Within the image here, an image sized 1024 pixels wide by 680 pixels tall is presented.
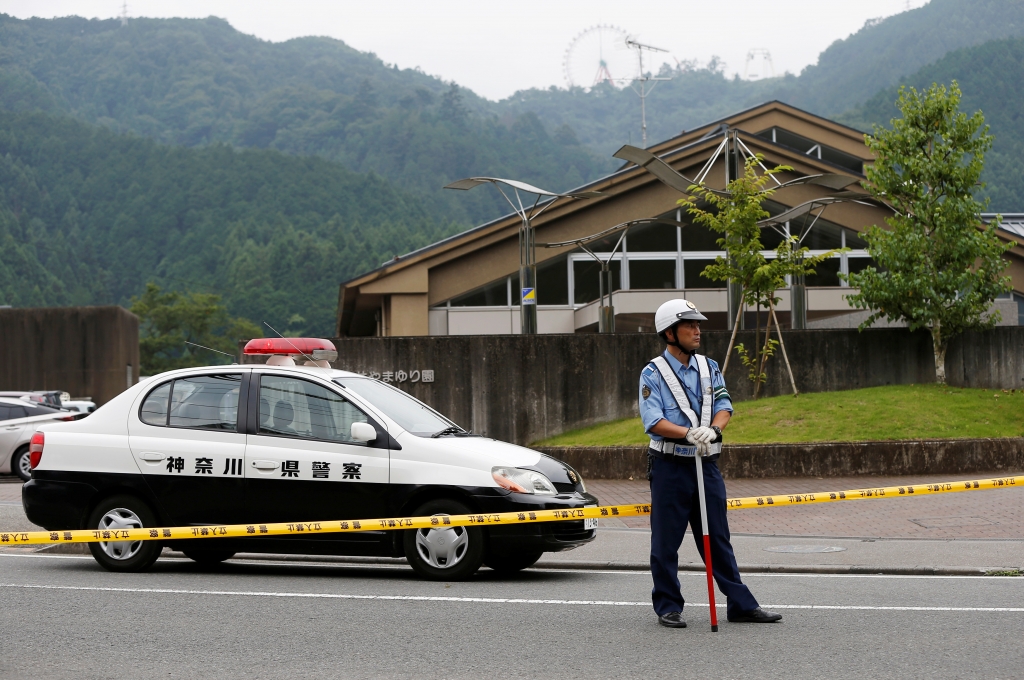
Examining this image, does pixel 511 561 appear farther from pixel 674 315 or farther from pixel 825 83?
pixel 825 83

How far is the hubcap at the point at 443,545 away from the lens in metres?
8.86

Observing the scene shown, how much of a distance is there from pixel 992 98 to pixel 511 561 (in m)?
96.9

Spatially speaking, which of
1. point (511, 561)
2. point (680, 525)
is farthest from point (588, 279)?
point (680, 525)

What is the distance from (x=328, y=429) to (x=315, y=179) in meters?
112

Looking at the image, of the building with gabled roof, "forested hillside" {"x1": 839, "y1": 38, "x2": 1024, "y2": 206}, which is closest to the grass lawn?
the building with gabled roof

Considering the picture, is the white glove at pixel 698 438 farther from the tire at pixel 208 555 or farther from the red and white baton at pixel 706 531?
the tire at pixel 208 555

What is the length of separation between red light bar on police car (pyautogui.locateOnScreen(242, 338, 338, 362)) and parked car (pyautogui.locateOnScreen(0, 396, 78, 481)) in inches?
511

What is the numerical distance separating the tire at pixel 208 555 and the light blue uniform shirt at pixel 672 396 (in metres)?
4.10

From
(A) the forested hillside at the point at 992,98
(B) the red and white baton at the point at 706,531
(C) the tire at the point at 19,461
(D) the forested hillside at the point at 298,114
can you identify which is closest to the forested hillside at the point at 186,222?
(D) the forested hillside at the point at 298,114

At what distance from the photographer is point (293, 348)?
33.8 feet

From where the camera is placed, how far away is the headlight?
8883 millimetres

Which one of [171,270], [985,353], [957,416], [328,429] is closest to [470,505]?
[328,429]

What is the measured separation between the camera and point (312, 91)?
169 metres

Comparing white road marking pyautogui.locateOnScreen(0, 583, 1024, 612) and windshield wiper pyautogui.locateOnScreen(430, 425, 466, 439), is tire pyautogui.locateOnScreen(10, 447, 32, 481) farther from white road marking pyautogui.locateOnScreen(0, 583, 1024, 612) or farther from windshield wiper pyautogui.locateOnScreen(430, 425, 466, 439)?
windshield wiper pyautogui.locateOnScreen(430, 425, 466, 439)
